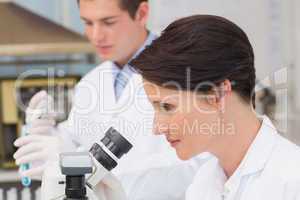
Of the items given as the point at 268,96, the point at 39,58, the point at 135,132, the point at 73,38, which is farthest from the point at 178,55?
the point at 39,58

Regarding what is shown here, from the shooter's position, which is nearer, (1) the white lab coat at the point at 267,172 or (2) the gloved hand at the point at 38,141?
(1) the white lab coat at the point at 267,172

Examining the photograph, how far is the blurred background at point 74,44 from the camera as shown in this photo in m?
1.91

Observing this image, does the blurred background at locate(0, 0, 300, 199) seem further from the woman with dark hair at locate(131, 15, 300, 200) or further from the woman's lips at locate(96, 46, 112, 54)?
the woman with dark hair at locate(131, 15, 300, 200)

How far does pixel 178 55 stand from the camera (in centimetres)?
115

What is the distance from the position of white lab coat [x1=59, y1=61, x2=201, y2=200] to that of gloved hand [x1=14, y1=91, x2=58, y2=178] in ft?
0.43

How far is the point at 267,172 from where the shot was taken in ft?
3.80

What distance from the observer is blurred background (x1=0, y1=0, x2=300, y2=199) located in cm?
191

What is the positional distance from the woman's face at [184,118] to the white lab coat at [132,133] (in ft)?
0.65

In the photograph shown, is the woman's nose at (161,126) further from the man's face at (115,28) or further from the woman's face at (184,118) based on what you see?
the man's face at (115,28)

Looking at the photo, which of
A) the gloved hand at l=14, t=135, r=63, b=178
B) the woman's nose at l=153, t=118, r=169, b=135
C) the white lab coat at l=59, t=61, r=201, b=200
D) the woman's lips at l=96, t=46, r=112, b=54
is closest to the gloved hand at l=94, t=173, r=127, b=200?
the woman's nose at l=153, t=118, r=169, b=135

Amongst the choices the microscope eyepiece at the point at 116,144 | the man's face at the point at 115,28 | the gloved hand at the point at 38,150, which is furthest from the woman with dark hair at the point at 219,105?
the man's face at the point at 115,28

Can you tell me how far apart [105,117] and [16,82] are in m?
0.66

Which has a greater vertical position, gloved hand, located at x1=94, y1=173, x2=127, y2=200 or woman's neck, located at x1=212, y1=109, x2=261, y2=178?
woman's neck, located at x1=212, y1=109, x2=261, y2=178

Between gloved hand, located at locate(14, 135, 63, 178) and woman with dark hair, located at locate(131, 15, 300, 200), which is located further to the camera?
gloved hand, located at locate(14, 135, 63, 178)
